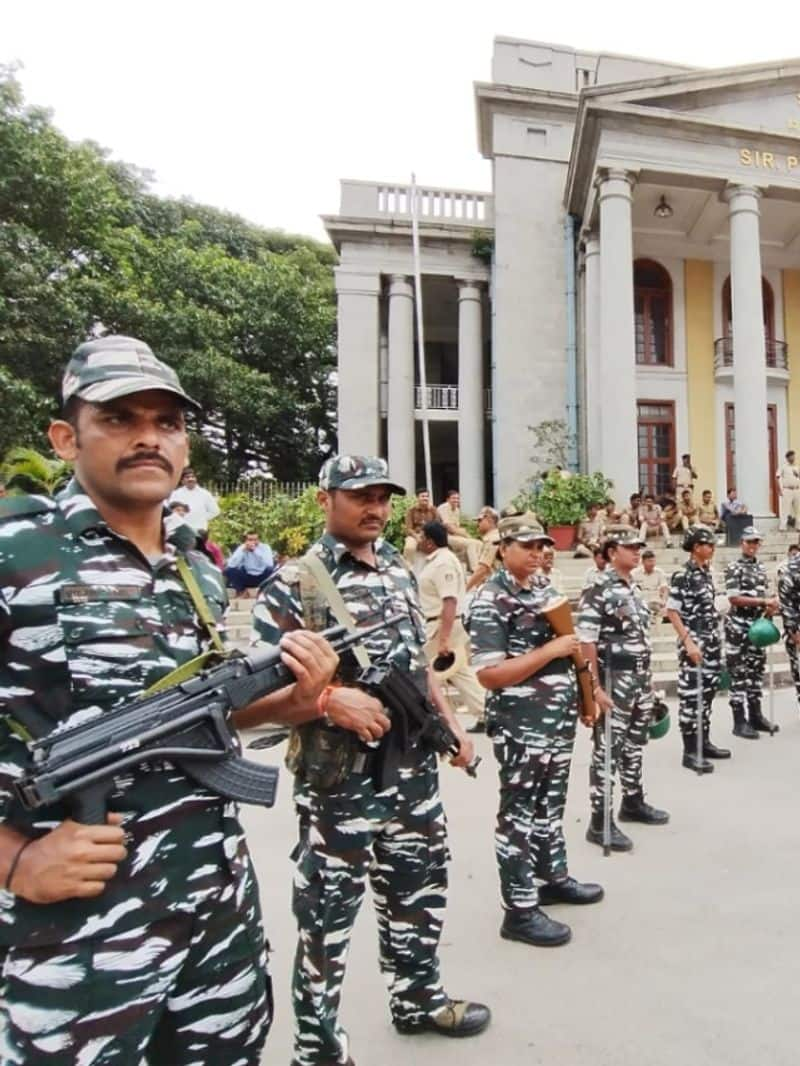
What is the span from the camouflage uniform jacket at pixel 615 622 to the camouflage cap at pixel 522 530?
1.20 m

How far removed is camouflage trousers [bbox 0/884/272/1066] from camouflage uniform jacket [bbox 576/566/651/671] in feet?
9.79

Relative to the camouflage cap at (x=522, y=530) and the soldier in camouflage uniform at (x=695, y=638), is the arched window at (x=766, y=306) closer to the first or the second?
the soldier in camouflage uniform at (x=695, y=638)

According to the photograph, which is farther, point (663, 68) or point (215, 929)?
point (663, 68)

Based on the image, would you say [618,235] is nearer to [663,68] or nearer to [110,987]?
[663,68]

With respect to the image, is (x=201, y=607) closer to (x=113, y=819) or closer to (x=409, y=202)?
(x=113, y=819)

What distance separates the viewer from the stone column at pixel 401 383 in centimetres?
1725

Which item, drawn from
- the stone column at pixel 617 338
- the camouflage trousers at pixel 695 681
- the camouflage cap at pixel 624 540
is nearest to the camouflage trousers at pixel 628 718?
the camouflage cap at pixel 624 540

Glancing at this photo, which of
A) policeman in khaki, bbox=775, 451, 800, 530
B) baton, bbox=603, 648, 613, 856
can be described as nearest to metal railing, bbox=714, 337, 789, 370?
policeman in khaki, bbox=775, 451, 800, 530

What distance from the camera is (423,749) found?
2.16m

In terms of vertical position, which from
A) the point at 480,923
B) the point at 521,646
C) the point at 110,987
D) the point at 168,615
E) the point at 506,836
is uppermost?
the point at 168,615

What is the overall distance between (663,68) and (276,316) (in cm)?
1230

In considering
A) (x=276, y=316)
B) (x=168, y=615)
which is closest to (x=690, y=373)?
(x=276, y=316)

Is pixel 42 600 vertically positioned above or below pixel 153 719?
above

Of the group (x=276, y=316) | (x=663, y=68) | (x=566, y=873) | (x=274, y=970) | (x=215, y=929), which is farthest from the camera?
(x=276, y=316)
